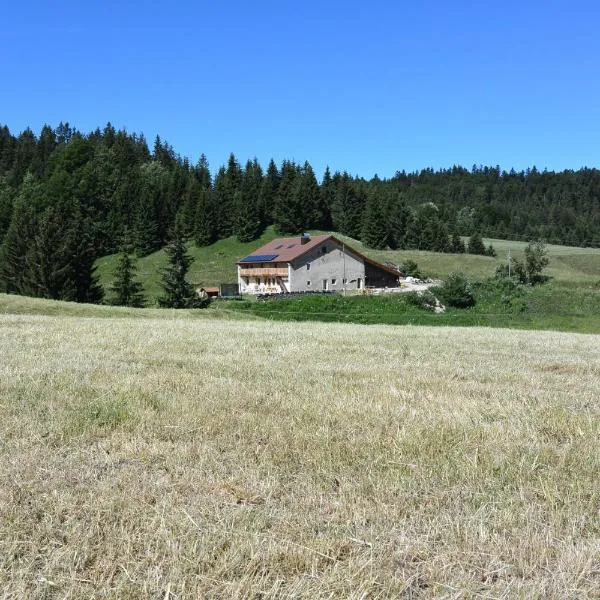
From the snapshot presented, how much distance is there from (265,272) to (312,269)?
738 centimetres

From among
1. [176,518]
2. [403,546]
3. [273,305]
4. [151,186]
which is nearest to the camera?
[403,546]

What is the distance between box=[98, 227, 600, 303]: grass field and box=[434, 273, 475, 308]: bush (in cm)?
2799

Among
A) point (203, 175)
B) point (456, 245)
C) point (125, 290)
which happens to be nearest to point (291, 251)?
point (125, 290)

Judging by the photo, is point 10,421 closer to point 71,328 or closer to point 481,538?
point 481,538

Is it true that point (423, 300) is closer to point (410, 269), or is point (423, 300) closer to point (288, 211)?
point (410, 269)

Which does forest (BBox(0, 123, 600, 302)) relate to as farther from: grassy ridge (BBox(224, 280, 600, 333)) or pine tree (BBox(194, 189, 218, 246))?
grassy ridge (BBox(224, 280, 600, 333))

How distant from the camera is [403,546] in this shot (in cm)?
368

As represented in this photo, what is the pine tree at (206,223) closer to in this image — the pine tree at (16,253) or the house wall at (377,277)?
the house wall at (377,277)

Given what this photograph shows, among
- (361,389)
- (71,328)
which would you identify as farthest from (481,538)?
(71,328)

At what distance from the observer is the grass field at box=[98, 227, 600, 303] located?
9669 cm

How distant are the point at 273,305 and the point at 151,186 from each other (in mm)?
90196

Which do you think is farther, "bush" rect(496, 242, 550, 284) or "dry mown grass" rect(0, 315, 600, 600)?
"bush" rect(496, 242, 550, 284)

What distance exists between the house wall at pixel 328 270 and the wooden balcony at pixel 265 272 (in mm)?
1738

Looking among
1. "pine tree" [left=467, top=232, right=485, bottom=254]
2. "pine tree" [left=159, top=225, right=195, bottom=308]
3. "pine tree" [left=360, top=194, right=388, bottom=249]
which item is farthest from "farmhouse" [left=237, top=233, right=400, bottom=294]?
"pine tree" [left=467, top=232, right=485, bottom=254]
